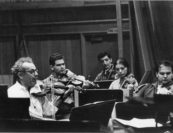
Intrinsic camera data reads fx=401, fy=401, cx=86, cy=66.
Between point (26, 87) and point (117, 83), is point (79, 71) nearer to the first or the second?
point (117, 83)

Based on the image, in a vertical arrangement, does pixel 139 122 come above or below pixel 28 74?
below

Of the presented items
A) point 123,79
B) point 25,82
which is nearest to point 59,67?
point 123,79

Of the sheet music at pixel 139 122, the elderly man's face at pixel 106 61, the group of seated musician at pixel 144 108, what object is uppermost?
the elderly man's face at pixel 106 61

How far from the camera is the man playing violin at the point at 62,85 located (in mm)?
2050

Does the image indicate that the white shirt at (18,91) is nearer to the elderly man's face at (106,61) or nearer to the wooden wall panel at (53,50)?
the wooden wall panel at (53,50)

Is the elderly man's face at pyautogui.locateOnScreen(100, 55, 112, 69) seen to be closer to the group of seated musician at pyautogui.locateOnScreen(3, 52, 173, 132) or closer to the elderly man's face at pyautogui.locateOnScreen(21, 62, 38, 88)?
the group of seated musician at pyautogui.locateOnScreen(3, 52, 173, 132)

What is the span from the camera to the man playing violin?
2.05 metres

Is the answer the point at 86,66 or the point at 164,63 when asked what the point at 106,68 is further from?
the point at 164,63

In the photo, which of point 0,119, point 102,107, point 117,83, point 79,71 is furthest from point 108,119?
point 79,71

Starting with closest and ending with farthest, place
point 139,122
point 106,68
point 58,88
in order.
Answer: point 139,122 < point 58,88 < point 106,68

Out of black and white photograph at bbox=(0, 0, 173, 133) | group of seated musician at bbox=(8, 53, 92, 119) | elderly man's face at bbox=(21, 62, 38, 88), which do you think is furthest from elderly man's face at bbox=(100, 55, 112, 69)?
elderly man's face at bbox=(21, 62, 38, 88)

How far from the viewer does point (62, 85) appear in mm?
2182

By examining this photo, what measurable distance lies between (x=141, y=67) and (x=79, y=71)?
1.05 m

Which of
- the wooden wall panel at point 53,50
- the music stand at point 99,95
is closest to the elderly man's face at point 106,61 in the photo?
the wooden wall panel at point 53,50
